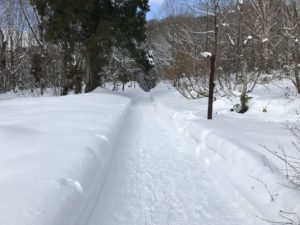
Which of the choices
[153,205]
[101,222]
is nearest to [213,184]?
[153,205]

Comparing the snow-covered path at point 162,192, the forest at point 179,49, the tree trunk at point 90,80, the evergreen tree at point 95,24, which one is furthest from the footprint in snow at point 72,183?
the tree trunk at point 90,80

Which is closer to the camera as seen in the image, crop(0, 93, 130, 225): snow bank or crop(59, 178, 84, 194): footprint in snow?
crop(0, 93, 130, 225): snow bank

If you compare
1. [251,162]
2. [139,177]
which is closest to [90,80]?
[139,177]

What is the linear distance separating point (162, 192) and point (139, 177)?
819mm

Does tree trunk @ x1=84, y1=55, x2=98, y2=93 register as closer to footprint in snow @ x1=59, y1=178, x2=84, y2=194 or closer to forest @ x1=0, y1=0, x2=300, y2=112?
forest @ x1=0, y1=0, x2=300, y2=112

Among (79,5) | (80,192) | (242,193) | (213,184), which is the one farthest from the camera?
(79,5)

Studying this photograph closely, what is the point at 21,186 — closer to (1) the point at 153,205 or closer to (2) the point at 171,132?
(1) the point at 153,205

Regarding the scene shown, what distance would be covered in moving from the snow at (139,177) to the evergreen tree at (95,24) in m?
15.6

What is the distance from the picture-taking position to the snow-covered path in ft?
15.4

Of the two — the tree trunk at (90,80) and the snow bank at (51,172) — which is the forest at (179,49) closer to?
the tree trunk at (90,80)

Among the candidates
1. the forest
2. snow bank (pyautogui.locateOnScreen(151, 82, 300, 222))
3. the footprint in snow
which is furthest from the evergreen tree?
the footprint in snow

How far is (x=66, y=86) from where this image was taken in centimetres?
2811

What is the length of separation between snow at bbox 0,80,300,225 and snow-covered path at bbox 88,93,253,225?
0.01m

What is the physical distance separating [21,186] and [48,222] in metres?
0.91
